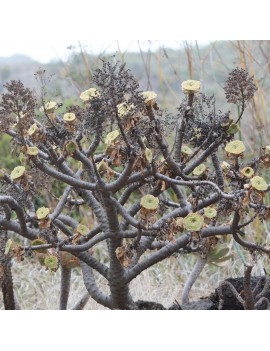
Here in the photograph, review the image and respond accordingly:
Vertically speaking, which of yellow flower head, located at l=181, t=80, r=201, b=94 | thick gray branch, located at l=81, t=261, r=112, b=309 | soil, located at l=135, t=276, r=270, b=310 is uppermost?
yellow flower head, located at l=181, t=80, r=201, b=94

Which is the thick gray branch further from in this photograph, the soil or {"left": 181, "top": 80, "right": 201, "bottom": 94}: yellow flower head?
{"left": 181, "top": 80, "right": 201, "bottom": 94}: yellow flower head

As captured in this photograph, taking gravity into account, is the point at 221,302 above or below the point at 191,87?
below

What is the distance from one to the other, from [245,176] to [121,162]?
0.25 meters

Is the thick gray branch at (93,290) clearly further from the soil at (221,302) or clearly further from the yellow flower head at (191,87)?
the yellow flower head at (191,87)

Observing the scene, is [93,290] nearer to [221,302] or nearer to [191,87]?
[221,302]

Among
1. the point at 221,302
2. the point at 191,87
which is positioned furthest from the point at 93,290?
the point at 191,87

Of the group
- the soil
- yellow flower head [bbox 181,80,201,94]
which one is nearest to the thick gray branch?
the soil

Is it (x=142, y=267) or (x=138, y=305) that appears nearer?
(x=142, y=267)

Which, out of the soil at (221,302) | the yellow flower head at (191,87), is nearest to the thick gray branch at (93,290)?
the soil at (221,302)

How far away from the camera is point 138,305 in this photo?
1.53 m

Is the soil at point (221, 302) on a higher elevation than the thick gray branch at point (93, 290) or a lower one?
lower
